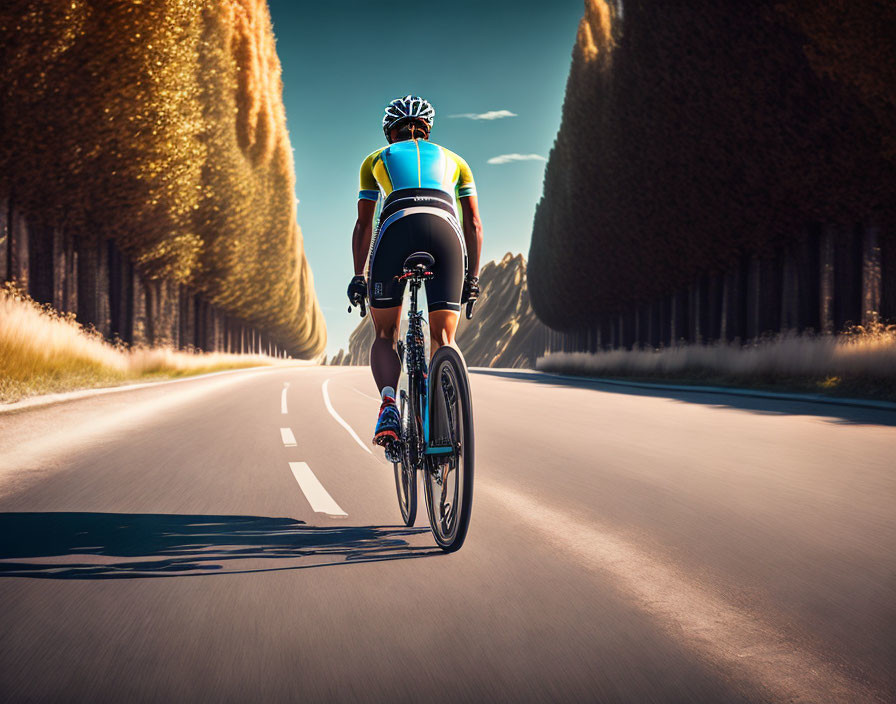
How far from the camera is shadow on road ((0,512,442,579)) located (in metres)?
4.14

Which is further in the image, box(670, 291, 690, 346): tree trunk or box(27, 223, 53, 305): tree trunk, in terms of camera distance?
box(670, 291, 690, 346): tree trunk

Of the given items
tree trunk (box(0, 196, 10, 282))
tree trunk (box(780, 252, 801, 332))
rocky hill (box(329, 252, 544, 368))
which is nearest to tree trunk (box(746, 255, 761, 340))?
tree trunk (box(780, 252, 801, 332))

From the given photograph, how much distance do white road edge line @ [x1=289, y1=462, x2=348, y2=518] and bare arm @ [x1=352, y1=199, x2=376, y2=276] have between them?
162 cm

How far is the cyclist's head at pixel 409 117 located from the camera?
4973mm

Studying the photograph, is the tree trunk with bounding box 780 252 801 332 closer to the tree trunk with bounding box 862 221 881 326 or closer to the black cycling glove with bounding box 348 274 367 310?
the tree trunk with bounding box 862 221 881 326

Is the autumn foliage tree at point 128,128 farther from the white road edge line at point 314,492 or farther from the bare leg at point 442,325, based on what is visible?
the bare leg at point 442,325

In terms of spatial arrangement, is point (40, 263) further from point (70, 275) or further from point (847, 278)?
point (847, 278)

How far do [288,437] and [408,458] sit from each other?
5262 millimetres

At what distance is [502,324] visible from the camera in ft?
459

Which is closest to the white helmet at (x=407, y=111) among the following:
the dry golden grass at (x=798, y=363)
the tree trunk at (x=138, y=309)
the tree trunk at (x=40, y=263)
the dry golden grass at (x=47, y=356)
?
the dry golden grass at (x=47, y=356)

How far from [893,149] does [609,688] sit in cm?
1478

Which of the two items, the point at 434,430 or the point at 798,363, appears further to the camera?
the point at 798,363

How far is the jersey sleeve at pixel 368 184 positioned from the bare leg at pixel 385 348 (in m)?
0.71

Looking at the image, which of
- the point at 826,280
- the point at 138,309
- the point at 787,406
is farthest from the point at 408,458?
the point at 138,309
